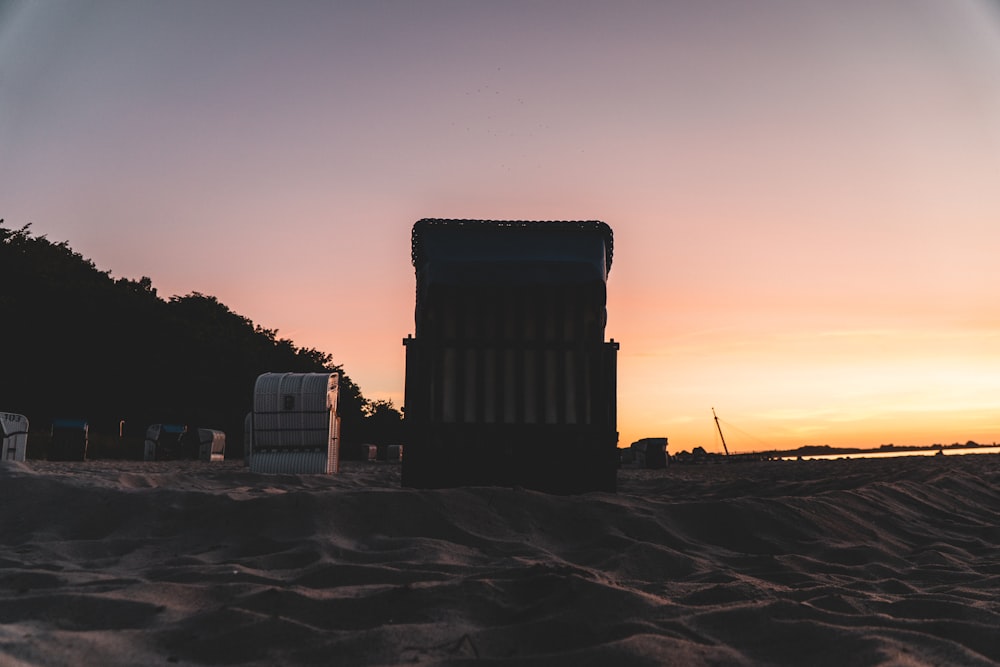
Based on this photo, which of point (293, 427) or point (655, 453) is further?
point (655, 453)

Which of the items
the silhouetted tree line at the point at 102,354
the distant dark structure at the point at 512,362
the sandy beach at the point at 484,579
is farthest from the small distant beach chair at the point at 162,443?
the distant dark structure at the point at 512,362

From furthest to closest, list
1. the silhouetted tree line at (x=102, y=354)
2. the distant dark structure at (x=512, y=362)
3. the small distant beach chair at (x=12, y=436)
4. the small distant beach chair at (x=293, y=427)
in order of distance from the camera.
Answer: the silhouetted tree line at (x=102, y=354) → the small distant beach chair at (x=293, y=427) → the small distant beach chair at (x=12, y=436) → the distant dark structure at (x=512, y=362)

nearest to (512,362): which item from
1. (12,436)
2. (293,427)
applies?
(293,427)

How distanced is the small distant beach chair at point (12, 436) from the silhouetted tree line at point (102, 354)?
17907mm

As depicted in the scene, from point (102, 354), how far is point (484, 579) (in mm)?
37142

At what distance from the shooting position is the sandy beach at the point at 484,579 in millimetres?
2777

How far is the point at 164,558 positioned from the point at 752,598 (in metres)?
3.15

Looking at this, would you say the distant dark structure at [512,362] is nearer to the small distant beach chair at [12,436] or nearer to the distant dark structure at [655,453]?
the small distant beach chair at [12,436]

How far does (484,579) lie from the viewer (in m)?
3.67

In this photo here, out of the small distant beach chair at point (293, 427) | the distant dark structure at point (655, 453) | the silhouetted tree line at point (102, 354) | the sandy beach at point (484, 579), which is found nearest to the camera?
the sandy beach at point (484, 579)

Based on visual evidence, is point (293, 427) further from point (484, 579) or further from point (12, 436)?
point (484, 579)

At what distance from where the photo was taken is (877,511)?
21.2ft

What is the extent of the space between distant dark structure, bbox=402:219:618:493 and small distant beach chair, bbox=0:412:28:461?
11.5 metres

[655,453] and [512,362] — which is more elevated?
[512,362]
